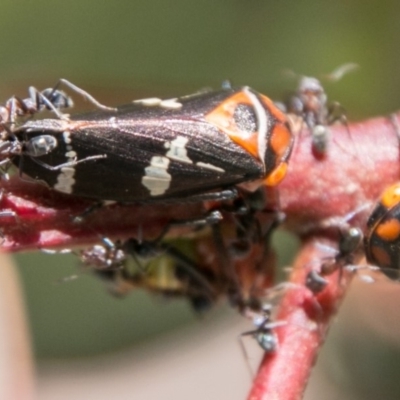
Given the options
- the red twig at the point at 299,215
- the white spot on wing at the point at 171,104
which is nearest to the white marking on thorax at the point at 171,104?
the white spot on wing at the point at 171,104

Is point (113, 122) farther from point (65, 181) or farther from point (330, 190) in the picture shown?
point (330, 190)

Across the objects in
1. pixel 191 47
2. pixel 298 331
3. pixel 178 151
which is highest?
pixel 191 47

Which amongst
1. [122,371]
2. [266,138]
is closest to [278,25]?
[266,138]

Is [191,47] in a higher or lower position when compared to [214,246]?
higher

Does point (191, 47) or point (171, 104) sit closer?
point (171, 104)

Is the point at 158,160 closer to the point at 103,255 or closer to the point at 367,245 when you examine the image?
the point at 103,255

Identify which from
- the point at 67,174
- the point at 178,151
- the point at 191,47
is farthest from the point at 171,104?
the point at 191,47
